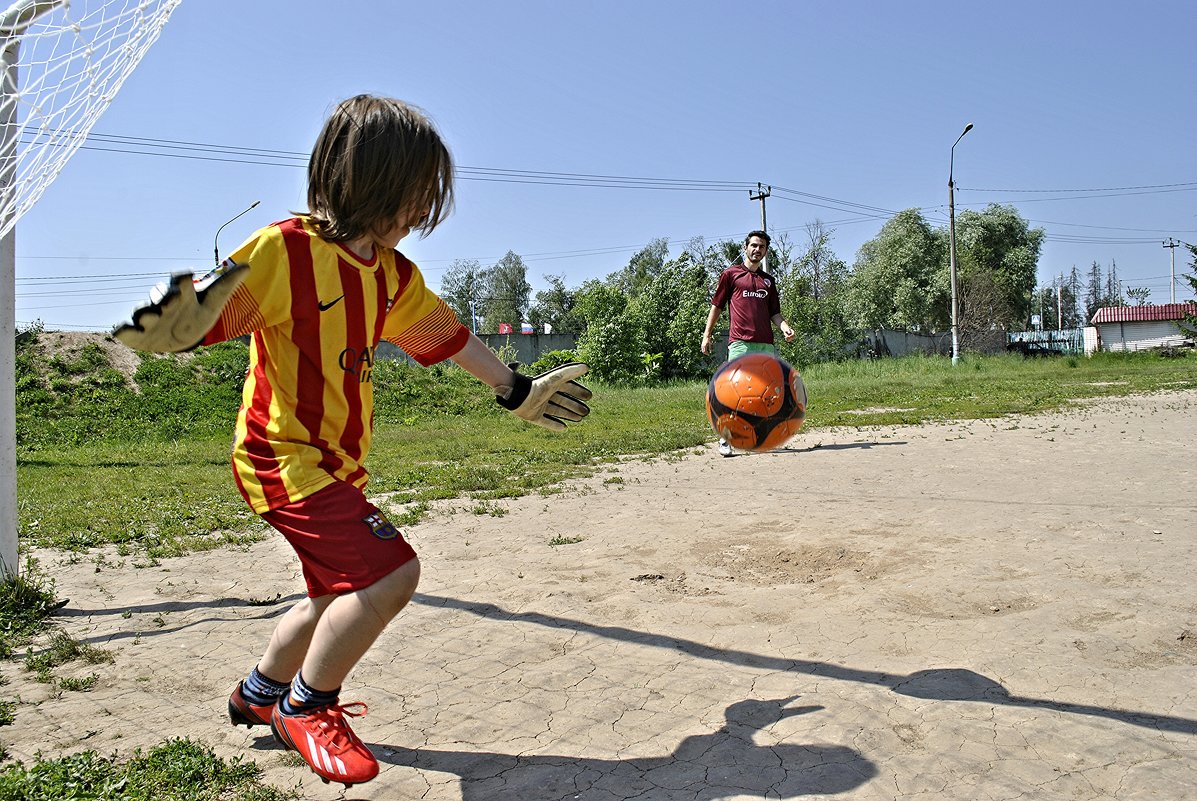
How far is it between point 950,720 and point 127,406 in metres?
16.8

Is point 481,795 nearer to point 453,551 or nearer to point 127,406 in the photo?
point 453,551

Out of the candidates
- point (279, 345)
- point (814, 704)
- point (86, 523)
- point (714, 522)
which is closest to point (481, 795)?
point (814, 704)

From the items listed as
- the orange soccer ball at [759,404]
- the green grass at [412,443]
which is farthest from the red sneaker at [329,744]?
the green grass at [412,443]

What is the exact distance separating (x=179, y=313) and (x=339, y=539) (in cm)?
74

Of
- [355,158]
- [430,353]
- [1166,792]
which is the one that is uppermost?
[355,158]

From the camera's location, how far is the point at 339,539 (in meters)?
2.50

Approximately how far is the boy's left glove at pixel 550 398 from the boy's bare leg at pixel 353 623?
0.86 metres

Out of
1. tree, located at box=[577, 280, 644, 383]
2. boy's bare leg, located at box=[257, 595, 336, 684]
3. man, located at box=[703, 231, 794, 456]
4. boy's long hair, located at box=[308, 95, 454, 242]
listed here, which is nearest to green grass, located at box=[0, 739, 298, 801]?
boy's bare leg, located at box=[257, 595, 336, 684]

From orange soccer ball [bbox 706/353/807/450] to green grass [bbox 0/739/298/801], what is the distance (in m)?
3.30

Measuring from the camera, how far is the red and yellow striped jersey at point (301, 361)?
245 centimetres

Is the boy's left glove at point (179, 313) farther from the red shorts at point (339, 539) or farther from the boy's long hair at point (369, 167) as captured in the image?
the red shorts at point (339, 539)

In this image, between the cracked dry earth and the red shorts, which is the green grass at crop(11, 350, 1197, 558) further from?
the red shorts

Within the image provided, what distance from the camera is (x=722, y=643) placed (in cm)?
375

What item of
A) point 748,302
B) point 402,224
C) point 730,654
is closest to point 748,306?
point 748,302
